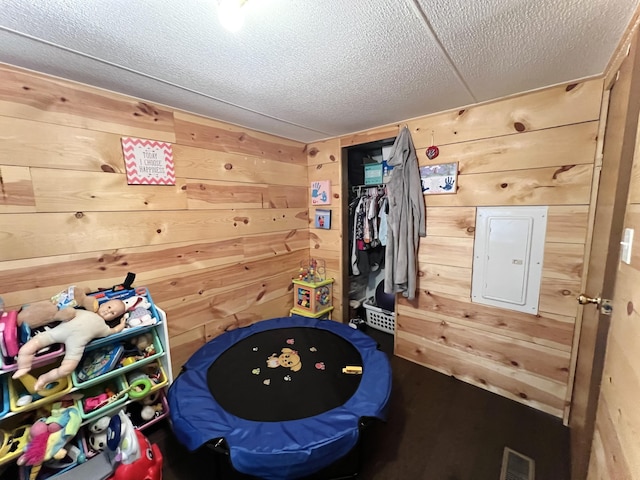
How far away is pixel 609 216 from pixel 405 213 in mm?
1164

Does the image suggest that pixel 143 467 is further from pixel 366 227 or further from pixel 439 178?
pixel 439 178

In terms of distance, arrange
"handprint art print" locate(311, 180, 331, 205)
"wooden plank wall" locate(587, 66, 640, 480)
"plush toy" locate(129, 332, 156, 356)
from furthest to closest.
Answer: "handprint art print" locate(311, 180, 331, 205) → "plush toy" locate(129, 332, 156, 356) → "wooden plank wall" locate(587, 66, 640, 480)

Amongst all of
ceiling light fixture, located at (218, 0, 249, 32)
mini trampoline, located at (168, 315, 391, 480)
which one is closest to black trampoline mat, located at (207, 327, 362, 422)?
mini trampoline, located at (168, 315, 391, 480)

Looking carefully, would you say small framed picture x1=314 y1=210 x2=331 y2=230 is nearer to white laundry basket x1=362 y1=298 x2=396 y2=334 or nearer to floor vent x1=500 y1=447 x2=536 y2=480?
white laundry basket x1=362 y1=298 x2=396 y2=334

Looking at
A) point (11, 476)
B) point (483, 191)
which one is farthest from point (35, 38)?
point (483, 191)

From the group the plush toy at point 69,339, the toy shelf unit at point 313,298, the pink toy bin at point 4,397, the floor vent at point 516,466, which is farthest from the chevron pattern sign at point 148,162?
the floor vent at point 516,466

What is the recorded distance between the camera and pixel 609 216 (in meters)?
1.05

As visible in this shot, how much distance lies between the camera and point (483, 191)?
5.91 ft

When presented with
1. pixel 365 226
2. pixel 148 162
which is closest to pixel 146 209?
pixel 148 162

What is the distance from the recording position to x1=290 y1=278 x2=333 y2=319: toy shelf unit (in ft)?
8.60

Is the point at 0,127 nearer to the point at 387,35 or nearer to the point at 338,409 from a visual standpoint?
the point at 387,35

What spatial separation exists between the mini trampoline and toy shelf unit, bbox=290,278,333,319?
555 millimetres

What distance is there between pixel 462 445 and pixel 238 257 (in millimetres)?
2025

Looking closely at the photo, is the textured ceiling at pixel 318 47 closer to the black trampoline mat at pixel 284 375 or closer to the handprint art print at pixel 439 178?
the handprint art print at pixel 439 178
